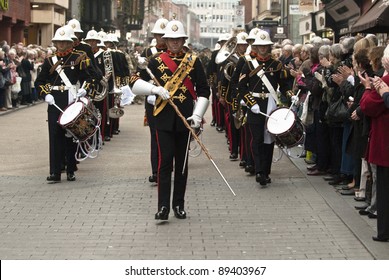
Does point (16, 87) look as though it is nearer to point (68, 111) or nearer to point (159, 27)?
point (159, 27)

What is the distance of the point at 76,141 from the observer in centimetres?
1277

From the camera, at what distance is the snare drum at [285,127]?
1236cm

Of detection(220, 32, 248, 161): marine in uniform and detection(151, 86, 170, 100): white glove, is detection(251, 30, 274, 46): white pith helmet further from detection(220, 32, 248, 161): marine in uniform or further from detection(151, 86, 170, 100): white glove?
detection(151, 86, 170, 100): white glove

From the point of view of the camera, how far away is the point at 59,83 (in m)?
12.7

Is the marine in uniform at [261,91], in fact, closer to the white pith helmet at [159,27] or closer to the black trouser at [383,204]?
the white pith helmet at [159,27]

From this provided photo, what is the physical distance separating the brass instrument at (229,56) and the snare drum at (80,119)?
340 centimetres

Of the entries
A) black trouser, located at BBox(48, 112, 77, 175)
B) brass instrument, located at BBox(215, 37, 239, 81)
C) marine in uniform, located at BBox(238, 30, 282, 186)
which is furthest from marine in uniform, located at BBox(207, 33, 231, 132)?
black trouser, located at BBox(48, 112, 77, 175)

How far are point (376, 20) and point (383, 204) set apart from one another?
18.8 feet

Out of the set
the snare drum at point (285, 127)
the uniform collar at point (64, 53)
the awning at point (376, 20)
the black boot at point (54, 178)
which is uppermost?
the awning at point (376, 20)

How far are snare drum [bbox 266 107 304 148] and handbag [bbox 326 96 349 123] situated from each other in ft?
1.91

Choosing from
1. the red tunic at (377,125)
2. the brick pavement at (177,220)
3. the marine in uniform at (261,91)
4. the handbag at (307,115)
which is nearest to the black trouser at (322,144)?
the handbag at (307,115)

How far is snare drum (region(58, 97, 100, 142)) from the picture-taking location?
12.4 m

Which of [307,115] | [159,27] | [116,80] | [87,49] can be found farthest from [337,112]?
[116,80]

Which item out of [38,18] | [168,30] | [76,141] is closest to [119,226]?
[168,30]
